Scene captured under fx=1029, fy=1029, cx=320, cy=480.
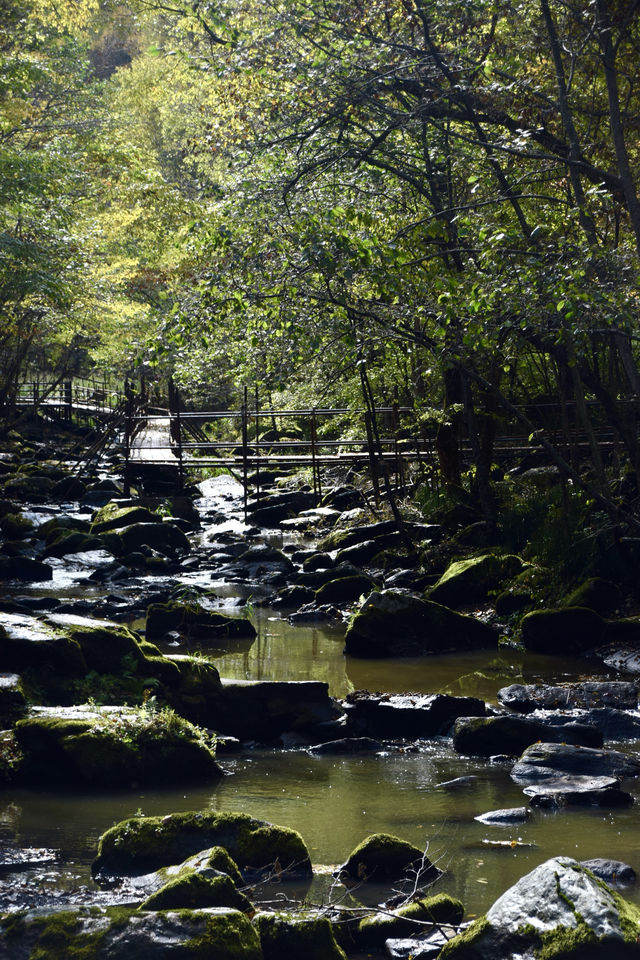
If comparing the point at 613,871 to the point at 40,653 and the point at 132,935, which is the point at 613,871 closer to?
the point at 132,935

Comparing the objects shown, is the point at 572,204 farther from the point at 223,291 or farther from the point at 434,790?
the point at 434,790

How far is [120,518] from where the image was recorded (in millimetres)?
18766

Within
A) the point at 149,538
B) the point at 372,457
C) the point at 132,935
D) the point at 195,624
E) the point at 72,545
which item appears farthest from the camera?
the point at 149,538

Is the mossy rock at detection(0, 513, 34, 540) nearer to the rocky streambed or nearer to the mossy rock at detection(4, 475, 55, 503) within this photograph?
the mossy rock at detection(4, 475, 55, 503)

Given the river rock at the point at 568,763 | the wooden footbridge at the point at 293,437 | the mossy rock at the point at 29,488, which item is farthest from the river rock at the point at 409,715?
the mossy rock at the point at 29,488

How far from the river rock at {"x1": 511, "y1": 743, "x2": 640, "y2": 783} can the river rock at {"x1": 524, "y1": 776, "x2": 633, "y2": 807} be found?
19cm

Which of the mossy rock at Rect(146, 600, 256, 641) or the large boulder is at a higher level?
the mossy rock at Rect(146, 600, 256, 641)

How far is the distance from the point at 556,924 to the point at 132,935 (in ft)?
5.16

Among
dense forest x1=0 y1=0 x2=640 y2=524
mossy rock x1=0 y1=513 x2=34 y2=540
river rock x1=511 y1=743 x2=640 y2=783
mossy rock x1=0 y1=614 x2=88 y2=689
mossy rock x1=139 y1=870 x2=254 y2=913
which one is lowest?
river rock x1=511 y1=743 x2=640 y2=783

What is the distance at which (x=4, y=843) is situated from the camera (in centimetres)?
539

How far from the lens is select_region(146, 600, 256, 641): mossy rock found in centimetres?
1154

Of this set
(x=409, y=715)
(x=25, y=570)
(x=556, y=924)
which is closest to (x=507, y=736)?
(x=409, y=715)

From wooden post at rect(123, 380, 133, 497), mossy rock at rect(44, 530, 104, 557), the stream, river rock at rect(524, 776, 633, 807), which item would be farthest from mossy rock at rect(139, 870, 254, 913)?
wooden post at rect(123, 380, 133, 497)

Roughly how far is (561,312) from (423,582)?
5360 mm
